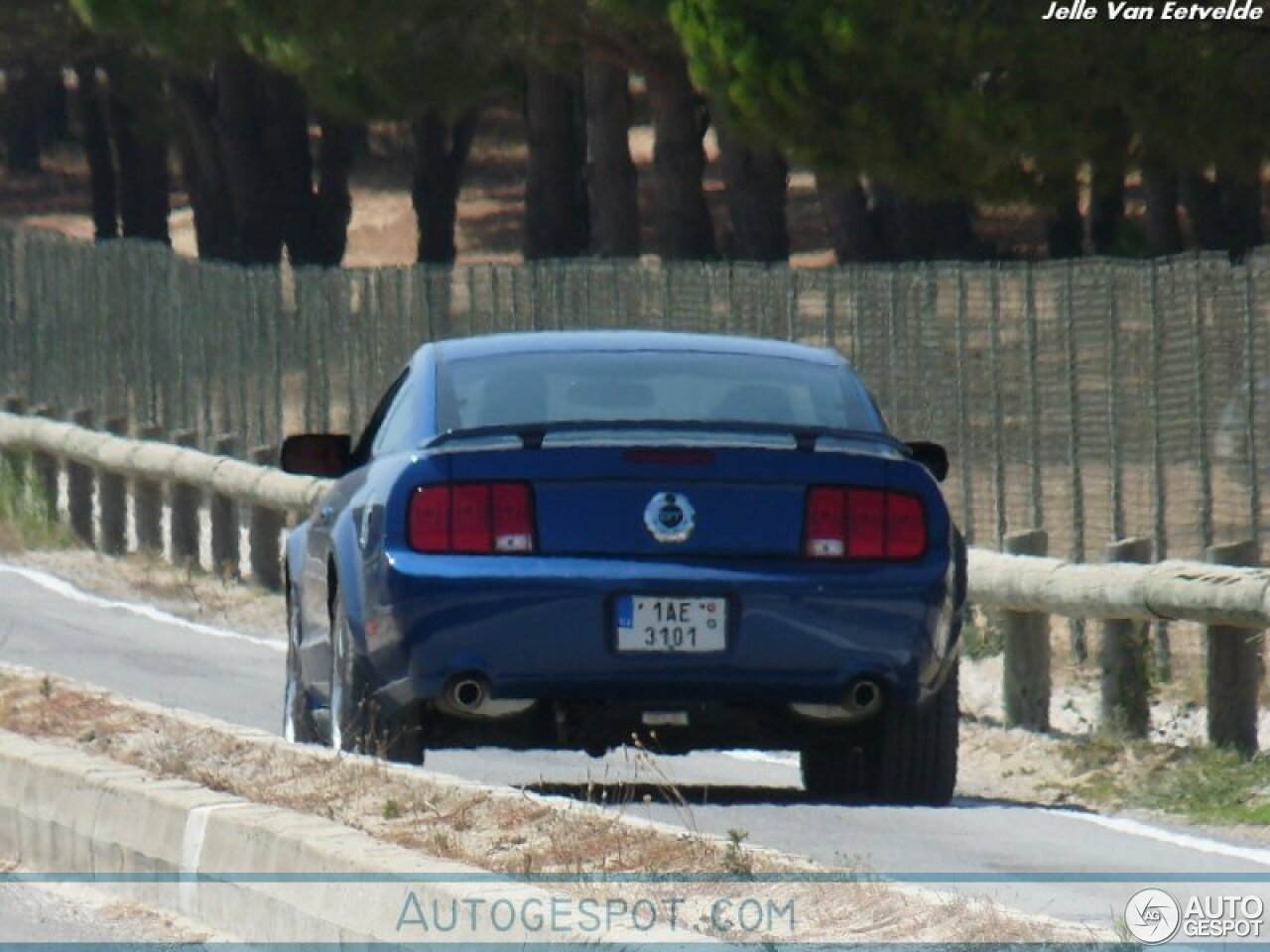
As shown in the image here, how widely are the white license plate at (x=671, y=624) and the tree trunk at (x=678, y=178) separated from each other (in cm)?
3073

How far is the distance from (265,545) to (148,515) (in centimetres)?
261

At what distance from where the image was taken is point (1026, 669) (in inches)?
551

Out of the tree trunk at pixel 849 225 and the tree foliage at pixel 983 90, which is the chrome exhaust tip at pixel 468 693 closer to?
the tree foliage at pixel 983 90

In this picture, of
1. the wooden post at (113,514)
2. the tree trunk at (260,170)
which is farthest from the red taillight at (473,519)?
the tree trunk at (260,170)

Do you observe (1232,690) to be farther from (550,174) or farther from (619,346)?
(550,174)

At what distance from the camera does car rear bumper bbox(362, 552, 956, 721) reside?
1011 centimetres

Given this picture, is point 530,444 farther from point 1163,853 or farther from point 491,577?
point 1163,853

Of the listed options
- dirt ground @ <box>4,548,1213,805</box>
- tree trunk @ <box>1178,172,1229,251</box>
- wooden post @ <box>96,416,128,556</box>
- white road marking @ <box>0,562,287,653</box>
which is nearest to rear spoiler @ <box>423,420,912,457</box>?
dirt ground @ <box>4,548,1213,805</box>

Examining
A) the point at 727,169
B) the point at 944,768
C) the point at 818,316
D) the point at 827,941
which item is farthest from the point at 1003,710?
the point at 727,169

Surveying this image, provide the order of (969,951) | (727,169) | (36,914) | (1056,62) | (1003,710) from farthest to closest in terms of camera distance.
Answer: (727,169) → (1056,62) → (1003,710) → (36,914) → (969,951)

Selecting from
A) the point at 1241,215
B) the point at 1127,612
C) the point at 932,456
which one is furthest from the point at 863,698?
the point at 1241,215

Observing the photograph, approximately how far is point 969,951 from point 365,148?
85386mm

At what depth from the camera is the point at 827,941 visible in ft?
22.9

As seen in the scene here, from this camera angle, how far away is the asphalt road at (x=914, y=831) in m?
9.27
